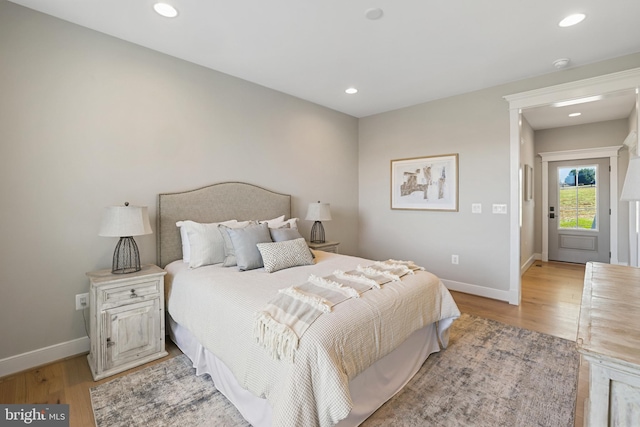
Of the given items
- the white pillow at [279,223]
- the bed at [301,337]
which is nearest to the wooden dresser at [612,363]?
the bed at [301,337]

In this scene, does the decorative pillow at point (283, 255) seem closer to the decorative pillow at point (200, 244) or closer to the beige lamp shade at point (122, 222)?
the decorative pillow at point (200, 244)

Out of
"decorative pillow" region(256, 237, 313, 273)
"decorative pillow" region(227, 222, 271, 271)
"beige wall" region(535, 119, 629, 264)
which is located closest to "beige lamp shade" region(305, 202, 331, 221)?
"decorative pillow" region(256, 237, 313, 273)

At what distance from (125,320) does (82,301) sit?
55 cm

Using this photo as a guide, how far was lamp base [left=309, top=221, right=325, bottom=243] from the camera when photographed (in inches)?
161

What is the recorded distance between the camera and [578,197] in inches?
223

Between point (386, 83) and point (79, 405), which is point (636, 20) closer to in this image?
point (386, 83)

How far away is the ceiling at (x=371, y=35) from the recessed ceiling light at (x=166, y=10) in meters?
0.04

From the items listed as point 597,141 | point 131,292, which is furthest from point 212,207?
point 597,141

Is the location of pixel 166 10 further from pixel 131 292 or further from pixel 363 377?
pixel 363 377

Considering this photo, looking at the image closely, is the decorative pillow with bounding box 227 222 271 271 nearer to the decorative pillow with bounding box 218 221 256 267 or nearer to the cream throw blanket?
the decorative pillow with bounding box 218 221 256 267

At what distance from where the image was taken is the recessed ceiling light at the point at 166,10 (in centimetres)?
212

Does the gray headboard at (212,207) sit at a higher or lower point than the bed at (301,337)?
higher

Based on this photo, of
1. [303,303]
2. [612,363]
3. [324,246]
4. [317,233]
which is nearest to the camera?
[612,363]

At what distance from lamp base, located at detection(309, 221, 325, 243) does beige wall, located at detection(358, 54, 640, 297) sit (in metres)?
1.09
